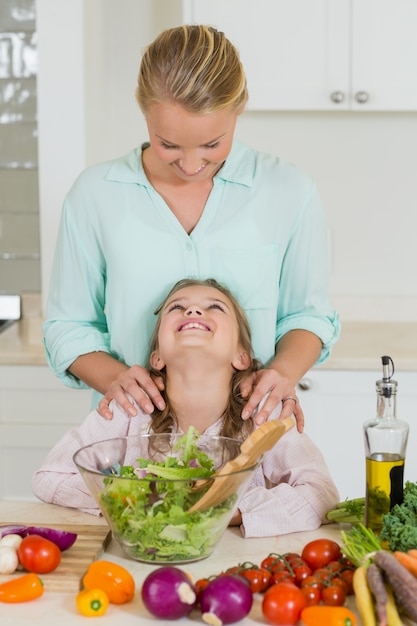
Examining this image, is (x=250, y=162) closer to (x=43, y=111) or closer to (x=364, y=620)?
(x=364, y=620)

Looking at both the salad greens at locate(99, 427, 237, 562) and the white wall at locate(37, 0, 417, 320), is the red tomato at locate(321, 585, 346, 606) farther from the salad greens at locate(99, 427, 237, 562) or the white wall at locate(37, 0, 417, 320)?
the white wall at locate(37, 0, 417, 320)

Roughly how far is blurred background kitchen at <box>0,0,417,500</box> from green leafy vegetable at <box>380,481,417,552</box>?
A: 1549mm

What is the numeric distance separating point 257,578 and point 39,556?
32cm

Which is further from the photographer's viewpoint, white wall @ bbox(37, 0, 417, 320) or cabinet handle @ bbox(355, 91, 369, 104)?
white wall @ bbox(37, 0, 417, 320)

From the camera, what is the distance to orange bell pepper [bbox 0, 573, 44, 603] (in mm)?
1398

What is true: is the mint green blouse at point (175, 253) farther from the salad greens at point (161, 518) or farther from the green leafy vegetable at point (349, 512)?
the salad greens at point (161, 518)

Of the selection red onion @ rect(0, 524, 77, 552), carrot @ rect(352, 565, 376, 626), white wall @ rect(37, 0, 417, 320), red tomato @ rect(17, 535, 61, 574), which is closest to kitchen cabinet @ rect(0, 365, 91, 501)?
white wall @ rect(37, 0, 417, 320)

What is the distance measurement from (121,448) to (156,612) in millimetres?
386

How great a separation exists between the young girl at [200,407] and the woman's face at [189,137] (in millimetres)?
256

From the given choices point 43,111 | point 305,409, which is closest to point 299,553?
point 305,409

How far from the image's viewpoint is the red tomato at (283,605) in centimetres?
133

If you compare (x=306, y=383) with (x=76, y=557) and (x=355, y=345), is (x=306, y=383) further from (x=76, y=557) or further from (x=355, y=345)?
(x=76, y=557)

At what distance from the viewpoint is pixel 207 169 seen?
1.86 m

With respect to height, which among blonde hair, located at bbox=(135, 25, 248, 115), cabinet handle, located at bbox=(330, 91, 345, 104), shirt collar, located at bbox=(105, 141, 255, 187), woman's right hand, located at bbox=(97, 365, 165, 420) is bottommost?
woman's right hand, located at bbox=(97, 365, 165, 420)
